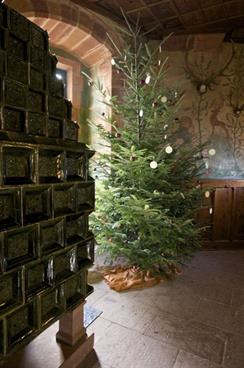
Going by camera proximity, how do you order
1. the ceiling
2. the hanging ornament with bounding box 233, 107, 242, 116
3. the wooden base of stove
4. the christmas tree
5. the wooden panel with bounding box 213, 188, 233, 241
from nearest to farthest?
the wooden base of stove → the christmas tree → the ceiling → the wooden panel with bounding box 213, 188, 233, 241 → the hanging ornament with bounding box 233, 107, 242, 116

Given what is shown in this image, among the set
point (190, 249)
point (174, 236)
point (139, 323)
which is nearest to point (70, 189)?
point (139, 323)

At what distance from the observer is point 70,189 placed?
3.30 feet

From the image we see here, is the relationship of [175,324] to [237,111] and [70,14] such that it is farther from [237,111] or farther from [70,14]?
[70,14]

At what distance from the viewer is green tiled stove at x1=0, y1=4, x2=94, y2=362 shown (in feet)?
2.54

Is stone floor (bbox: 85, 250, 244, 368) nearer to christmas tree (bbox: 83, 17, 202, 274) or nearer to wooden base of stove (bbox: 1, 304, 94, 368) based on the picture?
wooden base of stove (bbox: 1, 304, 94, 368)

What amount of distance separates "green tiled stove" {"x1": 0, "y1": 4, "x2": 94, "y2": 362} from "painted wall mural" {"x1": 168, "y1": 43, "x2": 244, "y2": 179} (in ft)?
7.50

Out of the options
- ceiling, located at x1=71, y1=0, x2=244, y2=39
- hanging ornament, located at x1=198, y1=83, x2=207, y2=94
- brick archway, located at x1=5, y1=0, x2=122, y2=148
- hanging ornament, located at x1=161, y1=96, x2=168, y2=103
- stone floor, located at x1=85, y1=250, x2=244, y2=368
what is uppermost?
ceiling, located at x1=71, y1=0, x2=244, y2=39

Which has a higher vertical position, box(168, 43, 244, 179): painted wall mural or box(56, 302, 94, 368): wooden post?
box(168, 43, 244, 179): painted wall mural

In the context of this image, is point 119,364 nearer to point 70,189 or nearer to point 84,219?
point 84,219

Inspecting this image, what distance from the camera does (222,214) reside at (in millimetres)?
2949

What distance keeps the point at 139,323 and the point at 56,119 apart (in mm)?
1332

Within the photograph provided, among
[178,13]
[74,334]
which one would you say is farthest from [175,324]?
[178,13]

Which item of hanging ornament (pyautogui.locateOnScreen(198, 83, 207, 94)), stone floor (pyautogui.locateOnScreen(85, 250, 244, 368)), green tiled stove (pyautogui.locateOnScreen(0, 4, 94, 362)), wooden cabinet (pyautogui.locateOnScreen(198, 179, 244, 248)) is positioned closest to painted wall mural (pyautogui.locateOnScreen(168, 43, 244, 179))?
hanging ornament (pyautogui.locateOnScreen(198, 83, 207, 94))

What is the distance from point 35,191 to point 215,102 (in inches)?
112
